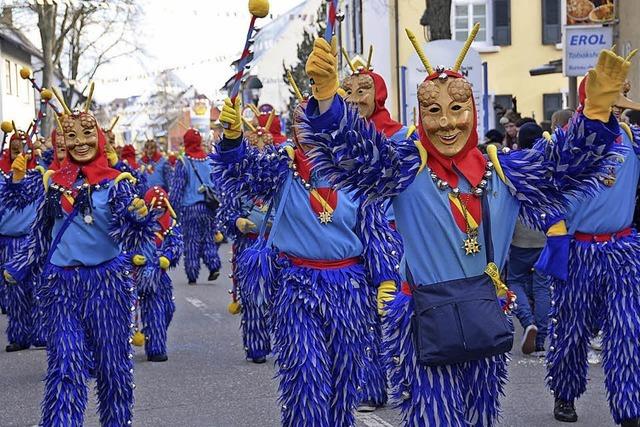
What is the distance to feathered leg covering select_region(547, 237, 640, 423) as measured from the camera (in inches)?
269

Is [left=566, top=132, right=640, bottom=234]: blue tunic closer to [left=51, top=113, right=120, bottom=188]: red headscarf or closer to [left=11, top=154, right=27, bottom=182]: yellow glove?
[left=51, top=113, right=120, bottom=188]: red headscarf

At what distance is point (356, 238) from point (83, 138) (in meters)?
1.80

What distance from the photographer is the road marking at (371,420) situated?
752cm

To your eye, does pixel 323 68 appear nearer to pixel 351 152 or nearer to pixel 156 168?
pixel 351 152

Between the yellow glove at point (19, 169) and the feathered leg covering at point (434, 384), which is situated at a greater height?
the yellow glove at point (19, 169)

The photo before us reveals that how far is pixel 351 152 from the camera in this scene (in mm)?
4715

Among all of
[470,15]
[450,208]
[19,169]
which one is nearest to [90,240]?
[450,208]

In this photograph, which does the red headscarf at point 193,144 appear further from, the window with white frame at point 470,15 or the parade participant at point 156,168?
the window with white frame at point 470,15

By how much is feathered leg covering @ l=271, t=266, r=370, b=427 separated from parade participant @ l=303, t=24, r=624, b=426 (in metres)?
1.13

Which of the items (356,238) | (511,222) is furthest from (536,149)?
(356,238)

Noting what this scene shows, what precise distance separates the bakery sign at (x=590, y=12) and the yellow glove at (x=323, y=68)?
12646 millimetres

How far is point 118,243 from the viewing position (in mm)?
7137

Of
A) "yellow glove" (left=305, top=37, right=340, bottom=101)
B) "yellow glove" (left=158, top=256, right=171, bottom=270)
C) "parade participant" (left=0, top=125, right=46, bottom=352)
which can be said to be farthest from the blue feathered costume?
"parade participant" (left=0, top=125, right=46, bottom=352)

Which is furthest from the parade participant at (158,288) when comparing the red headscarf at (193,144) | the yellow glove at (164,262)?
the red headscarf at (193,144)
